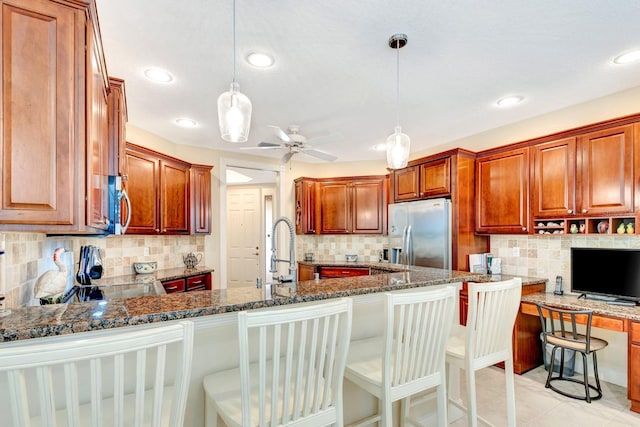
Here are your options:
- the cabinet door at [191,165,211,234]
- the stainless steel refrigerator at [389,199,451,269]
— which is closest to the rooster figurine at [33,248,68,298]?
the cabinet door at [191,165,211,234]

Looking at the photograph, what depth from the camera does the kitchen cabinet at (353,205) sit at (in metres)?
5.18

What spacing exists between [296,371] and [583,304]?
2.87 metres

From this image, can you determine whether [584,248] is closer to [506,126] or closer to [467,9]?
[506,126]

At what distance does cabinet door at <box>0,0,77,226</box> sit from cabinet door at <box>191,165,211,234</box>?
3.13 meters

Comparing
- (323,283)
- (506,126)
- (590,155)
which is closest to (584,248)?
(590,155)

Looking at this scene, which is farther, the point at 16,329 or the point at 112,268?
the point at 112,268

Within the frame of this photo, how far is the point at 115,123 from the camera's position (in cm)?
216

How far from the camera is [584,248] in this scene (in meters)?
3.05

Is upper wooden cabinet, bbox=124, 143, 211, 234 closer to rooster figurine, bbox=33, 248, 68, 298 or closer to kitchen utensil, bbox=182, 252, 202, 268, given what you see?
kitchen utensil, bbox=182, 252, 202, 268

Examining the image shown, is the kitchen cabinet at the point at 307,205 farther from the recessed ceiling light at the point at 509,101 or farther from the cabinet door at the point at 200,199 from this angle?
the recessed ceiling light at the point at 509,101

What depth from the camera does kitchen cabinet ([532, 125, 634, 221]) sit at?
8.79 ft

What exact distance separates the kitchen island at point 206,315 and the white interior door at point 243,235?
457 cm

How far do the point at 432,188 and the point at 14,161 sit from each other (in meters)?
3.81

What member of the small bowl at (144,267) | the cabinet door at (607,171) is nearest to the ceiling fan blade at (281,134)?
the small bowl at (144,267)
